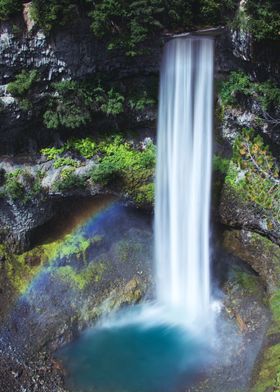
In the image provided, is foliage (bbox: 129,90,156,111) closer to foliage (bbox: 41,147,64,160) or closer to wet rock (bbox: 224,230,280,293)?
foliage (bbox: 41,147,64,160)

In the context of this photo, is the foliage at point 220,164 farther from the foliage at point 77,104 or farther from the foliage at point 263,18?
the foliage at point 263,18

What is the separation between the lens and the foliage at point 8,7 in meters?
13.7

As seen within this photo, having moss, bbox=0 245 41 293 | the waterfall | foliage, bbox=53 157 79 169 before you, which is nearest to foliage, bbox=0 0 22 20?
the waterfall

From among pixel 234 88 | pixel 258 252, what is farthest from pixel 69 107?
pixel 258 252

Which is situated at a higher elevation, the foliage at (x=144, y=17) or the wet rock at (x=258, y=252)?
the foliage at (x=144, y=17)

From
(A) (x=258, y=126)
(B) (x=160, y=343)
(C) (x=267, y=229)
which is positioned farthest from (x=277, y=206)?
(B) (x=160, y=343)

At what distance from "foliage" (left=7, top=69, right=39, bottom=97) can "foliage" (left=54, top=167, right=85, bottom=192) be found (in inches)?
130

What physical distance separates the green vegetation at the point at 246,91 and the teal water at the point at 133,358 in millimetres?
8284

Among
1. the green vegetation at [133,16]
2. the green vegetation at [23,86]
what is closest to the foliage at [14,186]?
the green vegetation at [23,86]

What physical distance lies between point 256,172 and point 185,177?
8.57 feet

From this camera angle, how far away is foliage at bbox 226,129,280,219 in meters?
15.9

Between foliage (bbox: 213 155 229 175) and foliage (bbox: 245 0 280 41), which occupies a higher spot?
foliage (bbox: 245 0 280 41)

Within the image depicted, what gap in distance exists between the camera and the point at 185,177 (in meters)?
16.8

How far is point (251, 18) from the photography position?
13.8 metres
